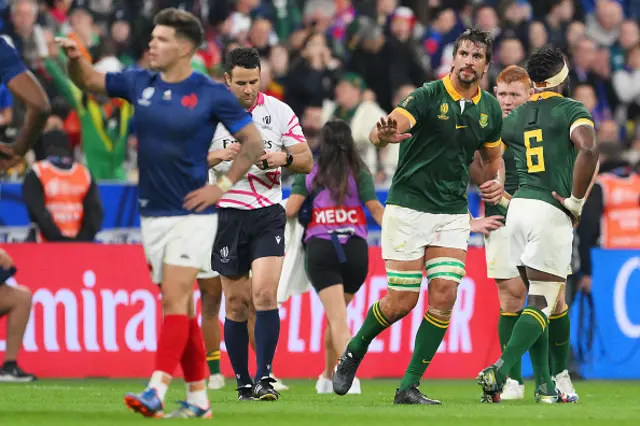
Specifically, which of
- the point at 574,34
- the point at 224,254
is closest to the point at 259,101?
the point at 224,254

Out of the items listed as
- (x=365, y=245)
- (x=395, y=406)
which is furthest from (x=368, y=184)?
(x=395, y=406)

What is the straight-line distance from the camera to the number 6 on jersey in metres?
11.0

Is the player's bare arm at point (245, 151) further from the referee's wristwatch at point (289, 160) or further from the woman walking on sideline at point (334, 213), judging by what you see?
the woman walking on sideline at point (334, 213)

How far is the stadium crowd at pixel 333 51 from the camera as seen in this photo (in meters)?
18.3

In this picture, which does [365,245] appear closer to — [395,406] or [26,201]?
[395,406]

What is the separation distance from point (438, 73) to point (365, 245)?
9.09 metres

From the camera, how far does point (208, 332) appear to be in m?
13.0

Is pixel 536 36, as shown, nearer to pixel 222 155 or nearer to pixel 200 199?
pixel 222 155

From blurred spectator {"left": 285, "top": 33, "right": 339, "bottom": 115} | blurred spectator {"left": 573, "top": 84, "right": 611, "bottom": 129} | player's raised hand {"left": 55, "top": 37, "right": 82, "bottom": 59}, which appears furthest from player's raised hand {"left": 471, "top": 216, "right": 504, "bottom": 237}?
blurred spectator {"left": 573, "top": 84, "right": 611, "bottom": 129}

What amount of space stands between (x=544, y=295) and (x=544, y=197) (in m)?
0.76

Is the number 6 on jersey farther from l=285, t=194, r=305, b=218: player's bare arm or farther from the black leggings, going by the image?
l=285, t=194, r=305, b=218: player's bare arm

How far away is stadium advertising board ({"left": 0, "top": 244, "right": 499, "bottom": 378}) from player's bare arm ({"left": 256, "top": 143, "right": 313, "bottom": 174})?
160 inches

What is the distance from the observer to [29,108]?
894cm

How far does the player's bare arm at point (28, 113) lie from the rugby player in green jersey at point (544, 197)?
3784 millimetres
